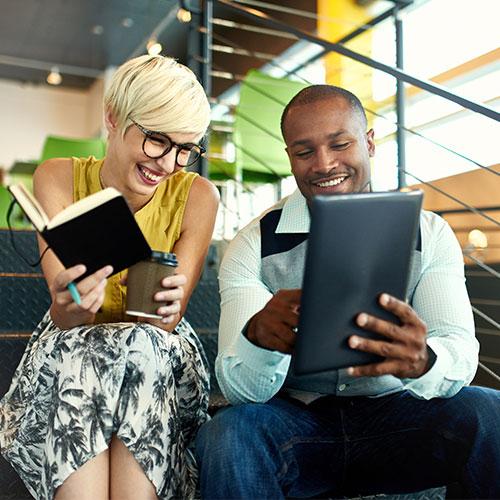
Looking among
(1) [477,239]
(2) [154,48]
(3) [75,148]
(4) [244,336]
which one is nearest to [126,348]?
(4) [244,336]

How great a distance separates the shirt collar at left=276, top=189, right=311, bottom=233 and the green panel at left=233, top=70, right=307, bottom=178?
2308 millimetres

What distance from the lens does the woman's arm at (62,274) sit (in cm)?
130

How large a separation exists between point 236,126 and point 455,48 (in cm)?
169

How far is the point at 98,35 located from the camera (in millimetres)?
8484

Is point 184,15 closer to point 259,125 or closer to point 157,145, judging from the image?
point 259,125

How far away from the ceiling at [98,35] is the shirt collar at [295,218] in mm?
5532

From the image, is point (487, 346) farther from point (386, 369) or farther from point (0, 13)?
point (0, 13)

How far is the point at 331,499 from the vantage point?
1515mm

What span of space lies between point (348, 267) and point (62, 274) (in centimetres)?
52

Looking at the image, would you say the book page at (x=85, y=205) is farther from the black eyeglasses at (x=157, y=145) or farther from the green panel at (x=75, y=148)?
the green panel at (x=75, y=148)

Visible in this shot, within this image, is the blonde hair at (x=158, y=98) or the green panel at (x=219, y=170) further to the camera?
the green panel at (x=219, y=170)

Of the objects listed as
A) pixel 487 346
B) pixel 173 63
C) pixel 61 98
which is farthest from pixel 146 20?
pixel 173 63

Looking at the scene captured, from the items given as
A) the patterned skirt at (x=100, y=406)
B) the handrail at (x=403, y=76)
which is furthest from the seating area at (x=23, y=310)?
the handrail at (x=403, y=76)

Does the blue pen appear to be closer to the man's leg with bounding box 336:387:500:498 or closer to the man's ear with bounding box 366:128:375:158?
the man's leg with bounding box 336:387:500:498
